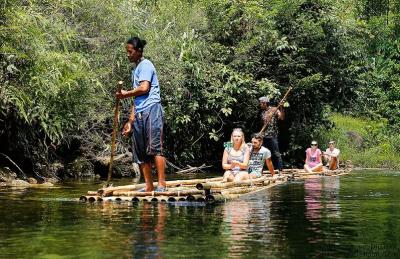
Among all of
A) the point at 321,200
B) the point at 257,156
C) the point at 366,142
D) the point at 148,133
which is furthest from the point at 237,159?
the point at 366,142

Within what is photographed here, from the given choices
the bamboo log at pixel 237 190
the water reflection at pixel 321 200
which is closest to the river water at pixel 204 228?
the water reflection at pixel 321 200

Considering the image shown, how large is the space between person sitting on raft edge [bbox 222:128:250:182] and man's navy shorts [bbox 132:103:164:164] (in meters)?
2.87

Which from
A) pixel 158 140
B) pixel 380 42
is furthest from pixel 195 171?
pixel 380 42

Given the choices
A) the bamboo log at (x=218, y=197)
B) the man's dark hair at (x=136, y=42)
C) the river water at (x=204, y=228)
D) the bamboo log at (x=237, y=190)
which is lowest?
the river water at (x=204, y=228)

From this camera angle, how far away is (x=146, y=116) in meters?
10.2

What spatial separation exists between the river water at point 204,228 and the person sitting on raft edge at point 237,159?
1.85m

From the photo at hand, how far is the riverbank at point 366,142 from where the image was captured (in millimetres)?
27094

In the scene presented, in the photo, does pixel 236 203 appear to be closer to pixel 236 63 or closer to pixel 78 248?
pixel 78 248

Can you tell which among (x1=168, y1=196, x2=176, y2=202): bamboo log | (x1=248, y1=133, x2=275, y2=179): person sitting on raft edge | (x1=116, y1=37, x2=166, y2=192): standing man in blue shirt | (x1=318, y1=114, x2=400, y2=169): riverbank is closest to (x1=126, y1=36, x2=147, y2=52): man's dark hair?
(x1=116, y1=37, x2=166, y2=192): standing man in blue shirt

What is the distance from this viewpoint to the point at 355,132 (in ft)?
101

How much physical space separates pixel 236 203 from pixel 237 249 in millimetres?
3965

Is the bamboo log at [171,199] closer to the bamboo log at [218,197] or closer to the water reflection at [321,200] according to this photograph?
the bamboo log at [218,197]

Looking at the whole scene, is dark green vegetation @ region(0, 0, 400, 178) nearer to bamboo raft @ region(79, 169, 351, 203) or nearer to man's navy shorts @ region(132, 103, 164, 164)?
bamboo raft @ region(79, 169, 351, 203)

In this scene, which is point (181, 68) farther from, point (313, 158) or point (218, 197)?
point (218, 197)
